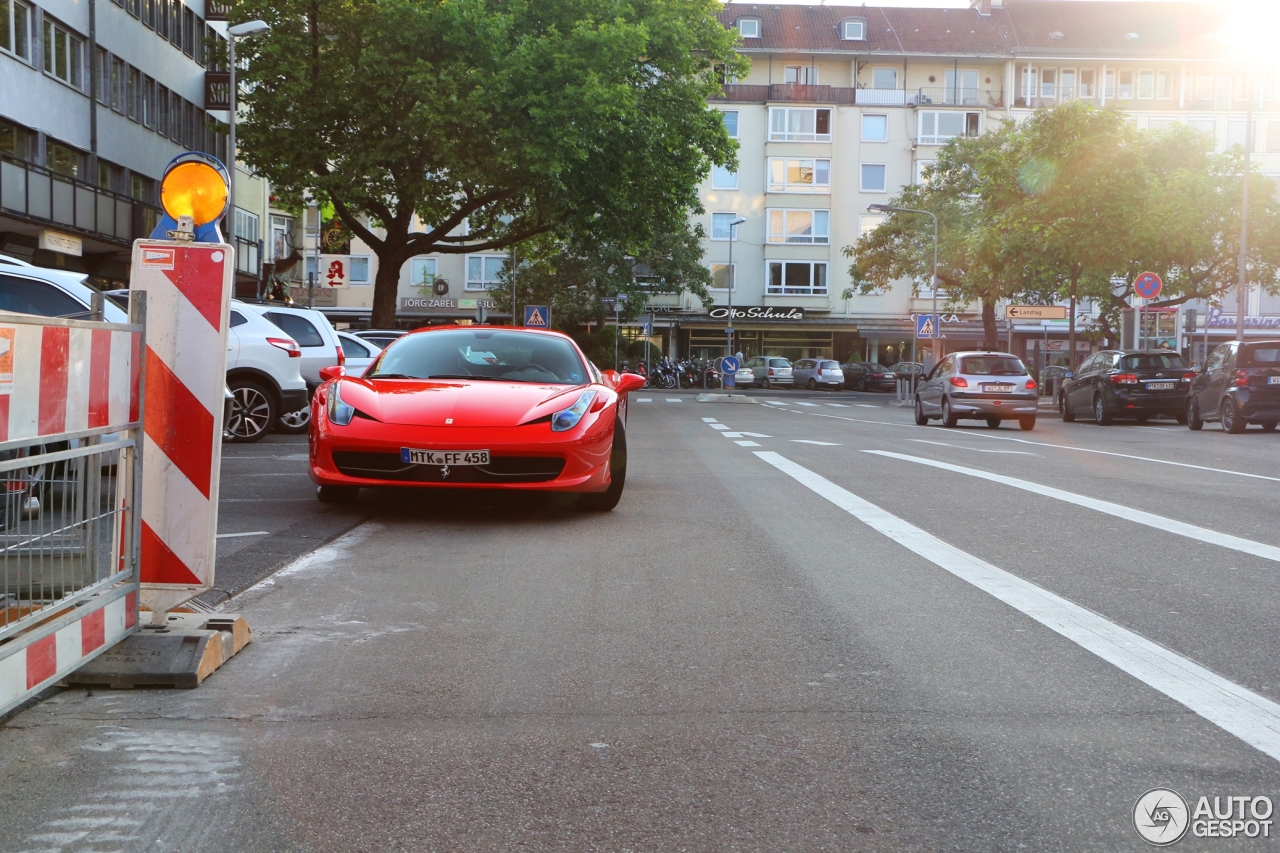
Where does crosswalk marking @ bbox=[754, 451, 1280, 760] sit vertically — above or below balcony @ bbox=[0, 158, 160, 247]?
below

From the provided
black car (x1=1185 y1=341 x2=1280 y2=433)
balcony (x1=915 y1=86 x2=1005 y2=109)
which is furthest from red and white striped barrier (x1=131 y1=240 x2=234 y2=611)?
balcony (x1=915 y1=86 x2=1005 y2=109)

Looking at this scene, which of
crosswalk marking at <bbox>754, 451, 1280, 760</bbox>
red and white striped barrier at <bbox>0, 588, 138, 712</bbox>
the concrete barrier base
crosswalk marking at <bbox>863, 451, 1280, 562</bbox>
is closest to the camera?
red and white striped barrier at <bbox>0, 588, 138, 712</bbox>

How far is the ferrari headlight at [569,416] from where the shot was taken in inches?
347

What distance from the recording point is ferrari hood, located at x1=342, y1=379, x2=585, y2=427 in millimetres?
8703

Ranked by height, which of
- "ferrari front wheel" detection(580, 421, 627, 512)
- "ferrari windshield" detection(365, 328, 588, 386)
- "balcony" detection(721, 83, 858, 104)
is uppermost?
"balcony" detection(721, 83, 858, 104)

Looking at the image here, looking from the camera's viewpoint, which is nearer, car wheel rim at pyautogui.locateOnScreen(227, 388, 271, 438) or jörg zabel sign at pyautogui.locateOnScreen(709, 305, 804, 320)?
car wheel rim at pyautogui.locateOnScreen(227, 388, 271, 438)

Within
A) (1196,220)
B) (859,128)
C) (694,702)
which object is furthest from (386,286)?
(859,128)

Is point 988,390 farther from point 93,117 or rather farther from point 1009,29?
point 1009,29

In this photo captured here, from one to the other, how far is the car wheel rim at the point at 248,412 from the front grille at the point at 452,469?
9.30m

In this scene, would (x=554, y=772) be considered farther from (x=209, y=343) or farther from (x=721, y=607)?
(x=721, y=607)

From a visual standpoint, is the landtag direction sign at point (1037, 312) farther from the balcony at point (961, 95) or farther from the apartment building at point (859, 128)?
the balcony at point (961, 95)

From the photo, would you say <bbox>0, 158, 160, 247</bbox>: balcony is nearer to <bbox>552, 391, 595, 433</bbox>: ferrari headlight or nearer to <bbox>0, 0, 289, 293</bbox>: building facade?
<bbox>0, 0, 289, 293</bbox>: building facade

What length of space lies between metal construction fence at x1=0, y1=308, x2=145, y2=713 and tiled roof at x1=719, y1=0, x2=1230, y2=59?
73.1 meters

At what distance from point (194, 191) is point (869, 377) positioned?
197 feet
